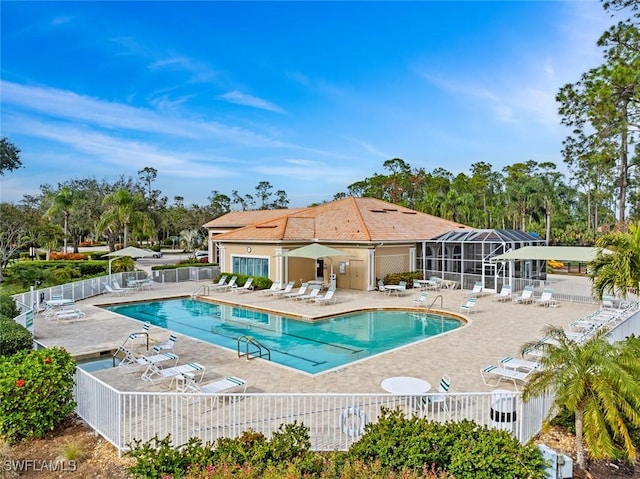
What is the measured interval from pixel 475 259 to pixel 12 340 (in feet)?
79.8

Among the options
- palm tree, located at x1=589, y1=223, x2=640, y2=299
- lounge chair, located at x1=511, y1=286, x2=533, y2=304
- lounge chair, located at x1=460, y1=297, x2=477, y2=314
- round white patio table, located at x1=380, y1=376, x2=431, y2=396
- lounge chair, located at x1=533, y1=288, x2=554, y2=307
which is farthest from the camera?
lounge chair, located at x1=511, y1=286, x2=533, y2=304

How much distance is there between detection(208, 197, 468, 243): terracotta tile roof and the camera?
27.7m

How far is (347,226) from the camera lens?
29062 millimetres

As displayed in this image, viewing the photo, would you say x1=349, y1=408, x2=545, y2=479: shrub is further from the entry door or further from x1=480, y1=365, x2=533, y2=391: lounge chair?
the entry door

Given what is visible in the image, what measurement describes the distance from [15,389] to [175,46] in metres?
17.7

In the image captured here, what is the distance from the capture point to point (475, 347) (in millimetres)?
13352

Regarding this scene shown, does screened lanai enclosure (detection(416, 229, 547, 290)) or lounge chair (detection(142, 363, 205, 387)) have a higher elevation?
screened lanai enclosure (detection(416, 229, 547, 290))

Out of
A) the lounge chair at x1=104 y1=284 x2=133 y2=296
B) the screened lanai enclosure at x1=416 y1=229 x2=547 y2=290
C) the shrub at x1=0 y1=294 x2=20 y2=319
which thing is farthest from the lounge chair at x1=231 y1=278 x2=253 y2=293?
the shrub at x1=0 y1=294 x2=20 y2=319

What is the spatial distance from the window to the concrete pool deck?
5216 millimetres

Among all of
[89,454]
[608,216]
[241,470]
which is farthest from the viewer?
[608,216]

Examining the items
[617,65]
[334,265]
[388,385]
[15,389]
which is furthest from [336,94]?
[15,389]

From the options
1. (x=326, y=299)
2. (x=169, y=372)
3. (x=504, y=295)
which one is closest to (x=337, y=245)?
(x=326, y=299)

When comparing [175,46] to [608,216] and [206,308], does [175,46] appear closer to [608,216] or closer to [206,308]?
[206,308]

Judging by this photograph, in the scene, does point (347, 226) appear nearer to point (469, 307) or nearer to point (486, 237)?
point (486, 237)
